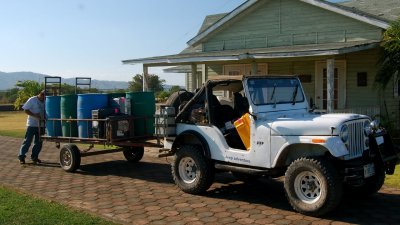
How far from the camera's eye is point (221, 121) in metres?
7.55

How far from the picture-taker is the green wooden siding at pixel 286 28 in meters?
16.0

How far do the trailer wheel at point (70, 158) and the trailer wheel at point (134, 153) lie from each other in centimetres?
142

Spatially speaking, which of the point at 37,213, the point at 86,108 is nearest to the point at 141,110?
the point at 86,108

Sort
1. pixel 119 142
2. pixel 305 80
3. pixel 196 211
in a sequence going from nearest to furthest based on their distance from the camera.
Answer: pixel 196 211
pixel 119 142
pixel 305 80

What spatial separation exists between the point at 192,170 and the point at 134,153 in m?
3.67

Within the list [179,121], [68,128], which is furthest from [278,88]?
[68,128]

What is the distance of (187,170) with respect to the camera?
7777 mm

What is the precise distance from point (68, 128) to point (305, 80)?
31.9ft

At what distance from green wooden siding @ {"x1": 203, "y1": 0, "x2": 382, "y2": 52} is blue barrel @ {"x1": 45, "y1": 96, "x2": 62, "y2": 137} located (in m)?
9.90

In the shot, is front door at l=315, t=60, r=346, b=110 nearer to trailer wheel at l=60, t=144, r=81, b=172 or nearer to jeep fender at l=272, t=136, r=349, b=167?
trailer wheel at l=60, t=144, r=81, b=172

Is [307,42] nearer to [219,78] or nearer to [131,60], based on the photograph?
[131,60]

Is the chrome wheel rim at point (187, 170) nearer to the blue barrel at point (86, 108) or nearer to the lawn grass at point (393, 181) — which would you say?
the blue barrel at point (86, 108)

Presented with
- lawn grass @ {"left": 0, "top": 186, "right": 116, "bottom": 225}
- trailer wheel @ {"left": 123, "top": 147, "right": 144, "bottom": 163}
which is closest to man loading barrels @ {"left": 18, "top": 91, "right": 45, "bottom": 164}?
trailer wheel @ {"left": 123, "top": 147, "right": 144, "bottom": 163}

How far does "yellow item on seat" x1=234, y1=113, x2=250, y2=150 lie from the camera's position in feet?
22.7
